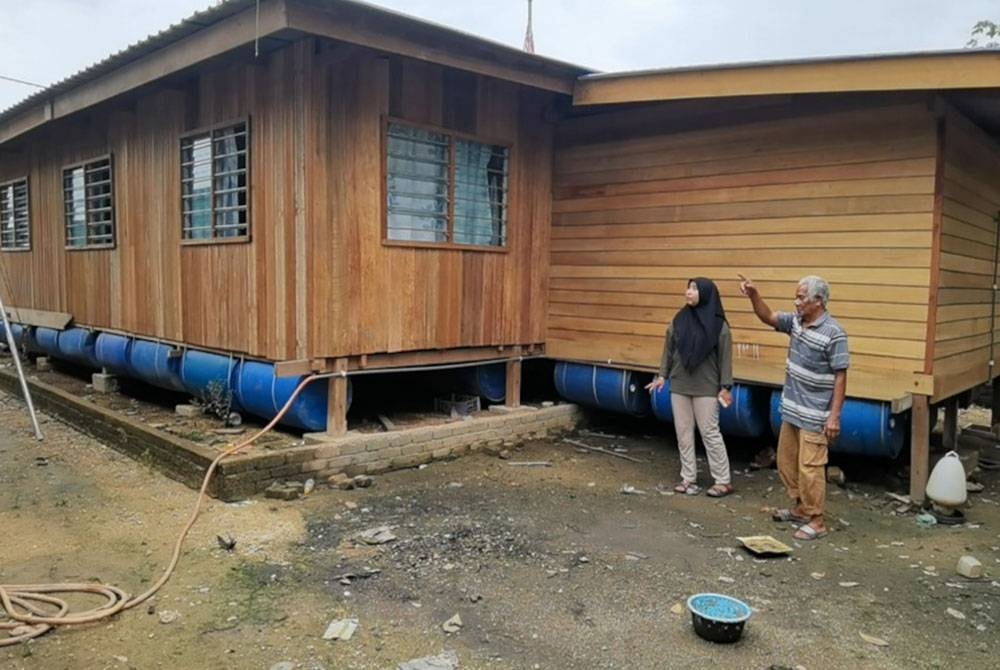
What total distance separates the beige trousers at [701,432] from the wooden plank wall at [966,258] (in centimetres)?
164

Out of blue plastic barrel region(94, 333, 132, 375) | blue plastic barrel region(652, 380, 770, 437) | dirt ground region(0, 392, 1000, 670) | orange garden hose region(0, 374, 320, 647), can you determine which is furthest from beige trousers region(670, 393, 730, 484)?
blue plastic barrel region(94, 333, 132, 375)

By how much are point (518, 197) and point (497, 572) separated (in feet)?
13.9

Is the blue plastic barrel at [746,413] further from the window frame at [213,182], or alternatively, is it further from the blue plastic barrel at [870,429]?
the window frame at [213,182]

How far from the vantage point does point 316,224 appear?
564cm

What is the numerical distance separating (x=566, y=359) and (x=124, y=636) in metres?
5.05

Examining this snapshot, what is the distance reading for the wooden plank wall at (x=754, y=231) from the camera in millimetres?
5430

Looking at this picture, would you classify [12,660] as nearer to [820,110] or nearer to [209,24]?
[209,24]

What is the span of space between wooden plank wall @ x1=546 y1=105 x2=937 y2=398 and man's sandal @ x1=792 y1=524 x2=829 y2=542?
4.55 feet

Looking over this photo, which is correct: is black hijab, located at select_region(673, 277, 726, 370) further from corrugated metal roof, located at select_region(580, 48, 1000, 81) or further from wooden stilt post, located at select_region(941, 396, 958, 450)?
wooden stilt post, located at select_region(941, 396, 958, 450)

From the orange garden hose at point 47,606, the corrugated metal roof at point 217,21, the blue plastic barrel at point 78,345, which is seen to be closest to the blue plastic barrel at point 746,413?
the corrugated metal roof at point 217,21

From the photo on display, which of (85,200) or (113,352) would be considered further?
(85,200)

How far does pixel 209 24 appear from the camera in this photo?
555 centimetres

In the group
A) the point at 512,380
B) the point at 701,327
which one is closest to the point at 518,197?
the point at 512,380

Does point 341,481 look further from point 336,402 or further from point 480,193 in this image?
point 480,193
